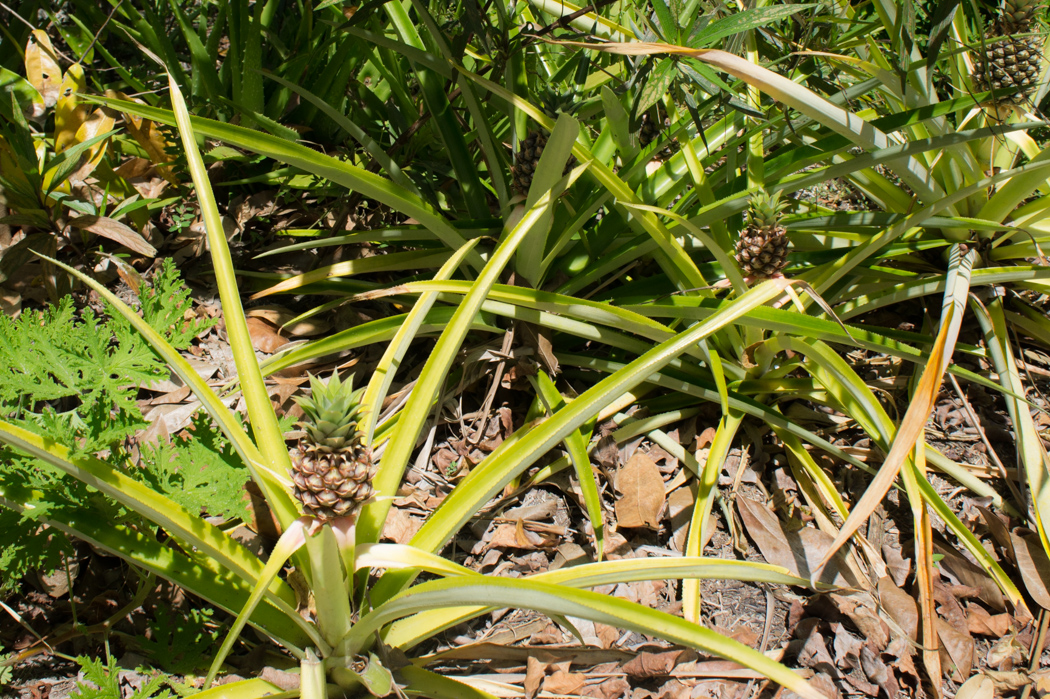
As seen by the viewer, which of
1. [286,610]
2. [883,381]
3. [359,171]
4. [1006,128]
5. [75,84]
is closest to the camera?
[286,610]

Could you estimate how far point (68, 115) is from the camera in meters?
1.79

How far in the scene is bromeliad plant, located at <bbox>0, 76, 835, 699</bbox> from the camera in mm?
853

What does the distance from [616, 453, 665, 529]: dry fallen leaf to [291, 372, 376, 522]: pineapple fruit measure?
81 centimetres

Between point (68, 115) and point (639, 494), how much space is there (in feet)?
6.05

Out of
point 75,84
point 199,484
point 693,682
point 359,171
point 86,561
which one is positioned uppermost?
point 75,84

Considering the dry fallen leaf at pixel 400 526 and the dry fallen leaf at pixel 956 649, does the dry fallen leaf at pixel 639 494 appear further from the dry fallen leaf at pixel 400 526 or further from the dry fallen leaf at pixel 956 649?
the dry fallen leaf at pixel 956 649

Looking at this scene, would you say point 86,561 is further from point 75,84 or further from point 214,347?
point 75,84

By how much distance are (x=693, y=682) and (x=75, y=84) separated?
2.24m

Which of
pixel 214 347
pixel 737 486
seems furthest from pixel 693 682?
pixel 214 347

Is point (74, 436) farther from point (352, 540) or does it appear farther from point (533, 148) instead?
point (533, 148)

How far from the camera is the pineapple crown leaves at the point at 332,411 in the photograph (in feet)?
2.69

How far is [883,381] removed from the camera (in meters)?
1.72

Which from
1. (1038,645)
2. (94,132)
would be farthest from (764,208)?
(94,132)

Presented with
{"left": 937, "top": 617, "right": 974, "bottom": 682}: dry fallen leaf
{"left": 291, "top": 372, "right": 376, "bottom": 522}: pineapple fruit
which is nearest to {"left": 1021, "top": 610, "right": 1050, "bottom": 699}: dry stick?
{"left": 937, "top": 617, "right": 974, "bottom": 682}: dry fallen leaf
